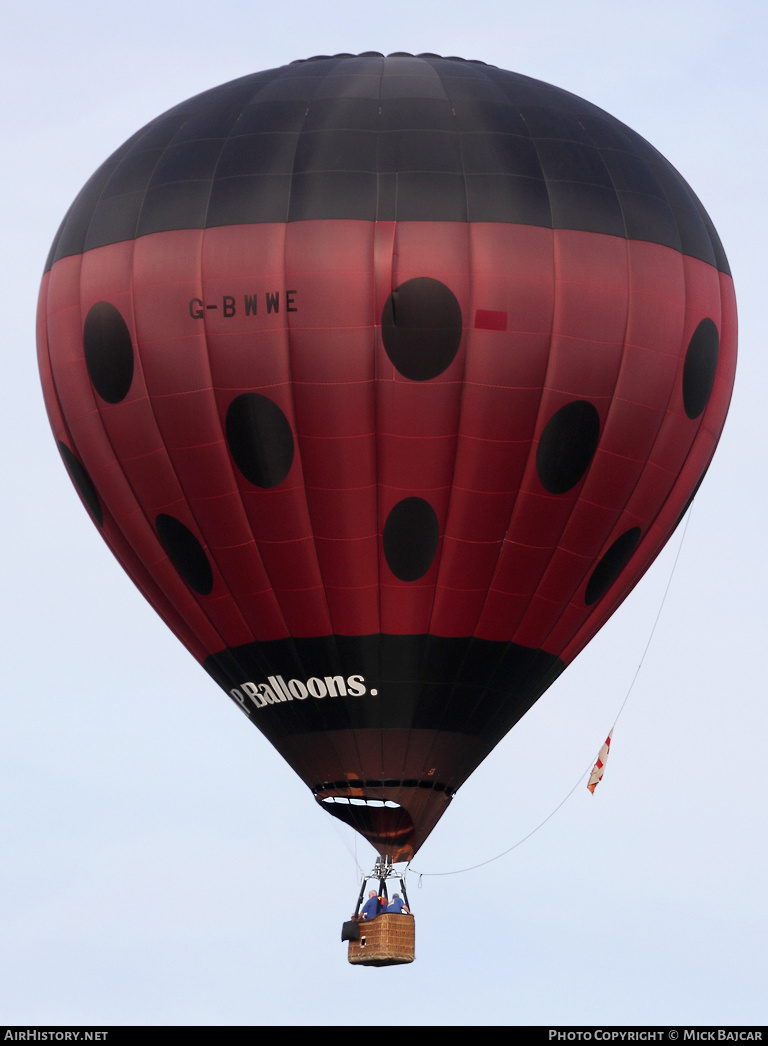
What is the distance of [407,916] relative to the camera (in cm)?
2531

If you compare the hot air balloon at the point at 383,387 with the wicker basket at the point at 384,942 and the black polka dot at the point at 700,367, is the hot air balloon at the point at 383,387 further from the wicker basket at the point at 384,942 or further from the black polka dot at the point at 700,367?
the wicker basket at the point at 384,942

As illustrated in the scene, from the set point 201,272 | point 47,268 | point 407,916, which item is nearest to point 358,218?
point 201,272

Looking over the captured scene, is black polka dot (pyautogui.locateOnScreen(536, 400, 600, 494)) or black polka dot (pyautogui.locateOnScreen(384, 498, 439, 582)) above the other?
black polka dot (pyautogui.locateOnScreen(536, 400, 600, 494))

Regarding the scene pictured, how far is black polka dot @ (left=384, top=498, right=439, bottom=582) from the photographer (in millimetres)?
24891

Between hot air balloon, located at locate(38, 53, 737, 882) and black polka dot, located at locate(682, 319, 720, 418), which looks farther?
black polka dot, located at locate(682, 319, 720, 418)

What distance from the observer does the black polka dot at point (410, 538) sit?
24.9 meters

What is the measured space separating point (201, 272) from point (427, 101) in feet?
9.05

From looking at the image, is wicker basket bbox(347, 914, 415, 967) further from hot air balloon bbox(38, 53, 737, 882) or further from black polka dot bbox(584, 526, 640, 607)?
black polka dot bbox(584, 526, 640, 607)

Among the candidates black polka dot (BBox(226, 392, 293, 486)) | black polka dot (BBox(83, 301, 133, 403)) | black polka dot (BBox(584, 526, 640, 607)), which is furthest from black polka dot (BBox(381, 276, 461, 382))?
black polka dot (BBox(584, 526, 640, 607))

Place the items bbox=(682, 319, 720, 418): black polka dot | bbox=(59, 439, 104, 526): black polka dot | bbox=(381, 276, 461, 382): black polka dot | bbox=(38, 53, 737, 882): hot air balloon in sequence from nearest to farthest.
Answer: bbox=(381, 276, 461, 382): black polka dot → bbox=(38, 53, 737, 882): hot air balloon → bbox=(682, 319, 720, 418): black polka dot → bbox=(59, 439, 104, 526): black polka dot

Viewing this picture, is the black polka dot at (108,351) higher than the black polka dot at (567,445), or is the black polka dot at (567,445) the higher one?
the black polka dot at (108,351)

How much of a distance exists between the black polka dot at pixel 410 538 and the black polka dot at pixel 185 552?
1.79 meters

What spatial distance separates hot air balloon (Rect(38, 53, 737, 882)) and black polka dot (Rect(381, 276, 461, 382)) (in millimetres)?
20

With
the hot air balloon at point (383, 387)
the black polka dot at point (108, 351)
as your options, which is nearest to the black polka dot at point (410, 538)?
the hot air balloon at point (383, 387)
